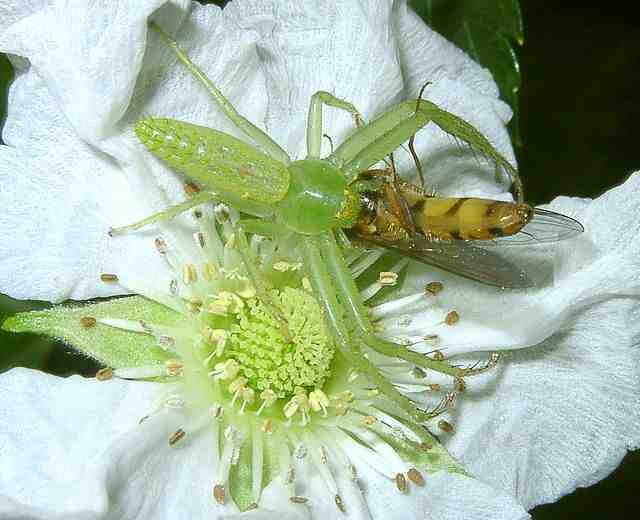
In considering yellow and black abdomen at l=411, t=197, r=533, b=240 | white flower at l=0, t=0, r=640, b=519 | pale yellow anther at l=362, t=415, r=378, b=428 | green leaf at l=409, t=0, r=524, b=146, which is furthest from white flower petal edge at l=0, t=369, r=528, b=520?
green leaf at l=409, t=0, r=524, b=146

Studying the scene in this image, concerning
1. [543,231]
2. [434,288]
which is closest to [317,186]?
[434,288]

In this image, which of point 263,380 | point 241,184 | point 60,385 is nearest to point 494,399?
point 263,380

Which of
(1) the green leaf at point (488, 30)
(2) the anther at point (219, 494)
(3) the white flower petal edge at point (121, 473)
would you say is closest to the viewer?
(3) the white flower petal edge at point (121, 473)

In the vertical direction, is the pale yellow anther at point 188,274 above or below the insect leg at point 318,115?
below

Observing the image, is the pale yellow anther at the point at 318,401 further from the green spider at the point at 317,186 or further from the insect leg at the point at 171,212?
the insect leg at the point at 171,212

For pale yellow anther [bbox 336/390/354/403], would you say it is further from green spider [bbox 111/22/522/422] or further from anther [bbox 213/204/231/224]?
anther [bbox 213/204/231/224]

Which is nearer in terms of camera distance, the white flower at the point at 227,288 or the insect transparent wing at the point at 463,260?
the white flower at the point at 227,288

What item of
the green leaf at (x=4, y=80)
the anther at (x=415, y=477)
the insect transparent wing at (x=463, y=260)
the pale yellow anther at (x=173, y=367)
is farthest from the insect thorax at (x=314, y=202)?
the green leaf at (x=4, y=80)
